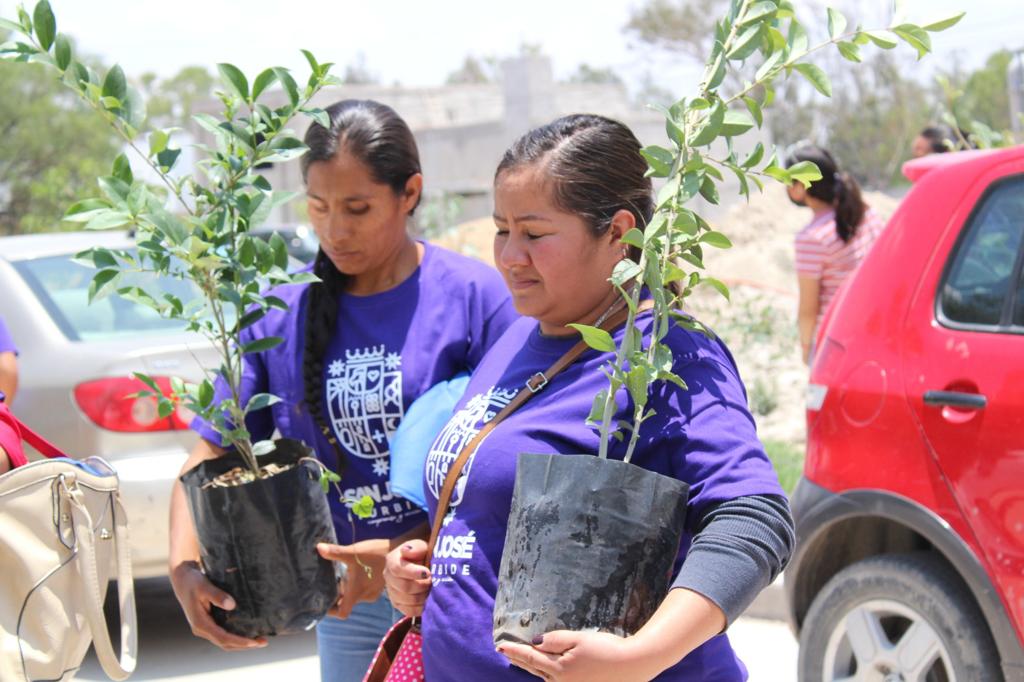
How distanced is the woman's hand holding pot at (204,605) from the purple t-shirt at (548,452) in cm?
53

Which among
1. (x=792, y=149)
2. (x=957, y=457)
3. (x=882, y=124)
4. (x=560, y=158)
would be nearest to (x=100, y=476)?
(x=560, y=158)

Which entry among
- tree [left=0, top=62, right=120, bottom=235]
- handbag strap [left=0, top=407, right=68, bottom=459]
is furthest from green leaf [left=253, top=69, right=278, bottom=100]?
tree [left=0, top=62, right=120, bottom=235]

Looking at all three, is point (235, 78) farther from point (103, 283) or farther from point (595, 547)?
point (595, 547)

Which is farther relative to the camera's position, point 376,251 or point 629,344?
point 376,251

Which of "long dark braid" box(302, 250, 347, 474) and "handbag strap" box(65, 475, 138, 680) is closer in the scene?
"handbag strap" box(65, 475, 138, 680)

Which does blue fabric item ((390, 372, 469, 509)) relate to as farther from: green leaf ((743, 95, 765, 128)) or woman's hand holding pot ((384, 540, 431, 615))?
green leaf ((743, 95, 765, 128))

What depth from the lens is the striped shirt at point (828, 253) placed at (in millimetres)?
6832

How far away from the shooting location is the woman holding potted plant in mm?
1825

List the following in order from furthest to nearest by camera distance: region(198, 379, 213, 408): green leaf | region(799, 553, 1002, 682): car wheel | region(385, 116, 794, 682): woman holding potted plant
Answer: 1. region(799, 553, 1002, 682): car wheel
2. region(198, 379, 213, 408): green leaf
3. region(385, 116, 794, 682): woman holding potted plant

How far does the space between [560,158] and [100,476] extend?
1.17 meters

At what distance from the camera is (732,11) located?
1.95 metres

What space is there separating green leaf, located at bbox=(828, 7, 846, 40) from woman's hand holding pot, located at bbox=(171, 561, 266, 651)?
1.50m

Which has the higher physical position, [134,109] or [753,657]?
[134,109]

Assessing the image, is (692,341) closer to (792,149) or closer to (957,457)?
(957,457)
